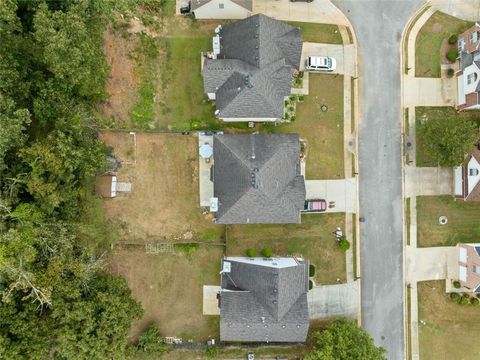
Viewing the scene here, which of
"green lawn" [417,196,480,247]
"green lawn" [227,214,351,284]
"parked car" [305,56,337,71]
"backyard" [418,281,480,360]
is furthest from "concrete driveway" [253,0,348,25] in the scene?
"backyard" [418,281,480,360]

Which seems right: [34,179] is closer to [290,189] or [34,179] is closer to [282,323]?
[290,189]

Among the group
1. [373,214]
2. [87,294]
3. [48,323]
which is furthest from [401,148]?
[48,323]

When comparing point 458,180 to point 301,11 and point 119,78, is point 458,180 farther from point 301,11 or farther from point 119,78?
point 119,78

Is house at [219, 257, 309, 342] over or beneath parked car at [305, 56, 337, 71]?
beneath

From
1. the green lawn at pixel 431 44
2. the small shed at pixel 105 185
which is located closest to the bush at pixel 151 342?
the small shed at pixel 105 185

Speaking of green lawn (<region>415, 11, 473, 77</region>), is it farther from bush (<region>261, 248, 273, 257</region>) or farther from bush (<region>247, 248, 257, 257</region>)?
bush (<region>247, 248, 257, 257</region>)

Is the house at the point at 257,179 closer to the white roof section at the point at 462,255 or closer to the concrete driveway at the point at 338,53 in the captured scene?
the concrete driveway at the point at 338,53

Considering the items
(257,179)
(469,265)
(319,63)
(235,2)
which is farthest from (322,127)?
(469,265)
